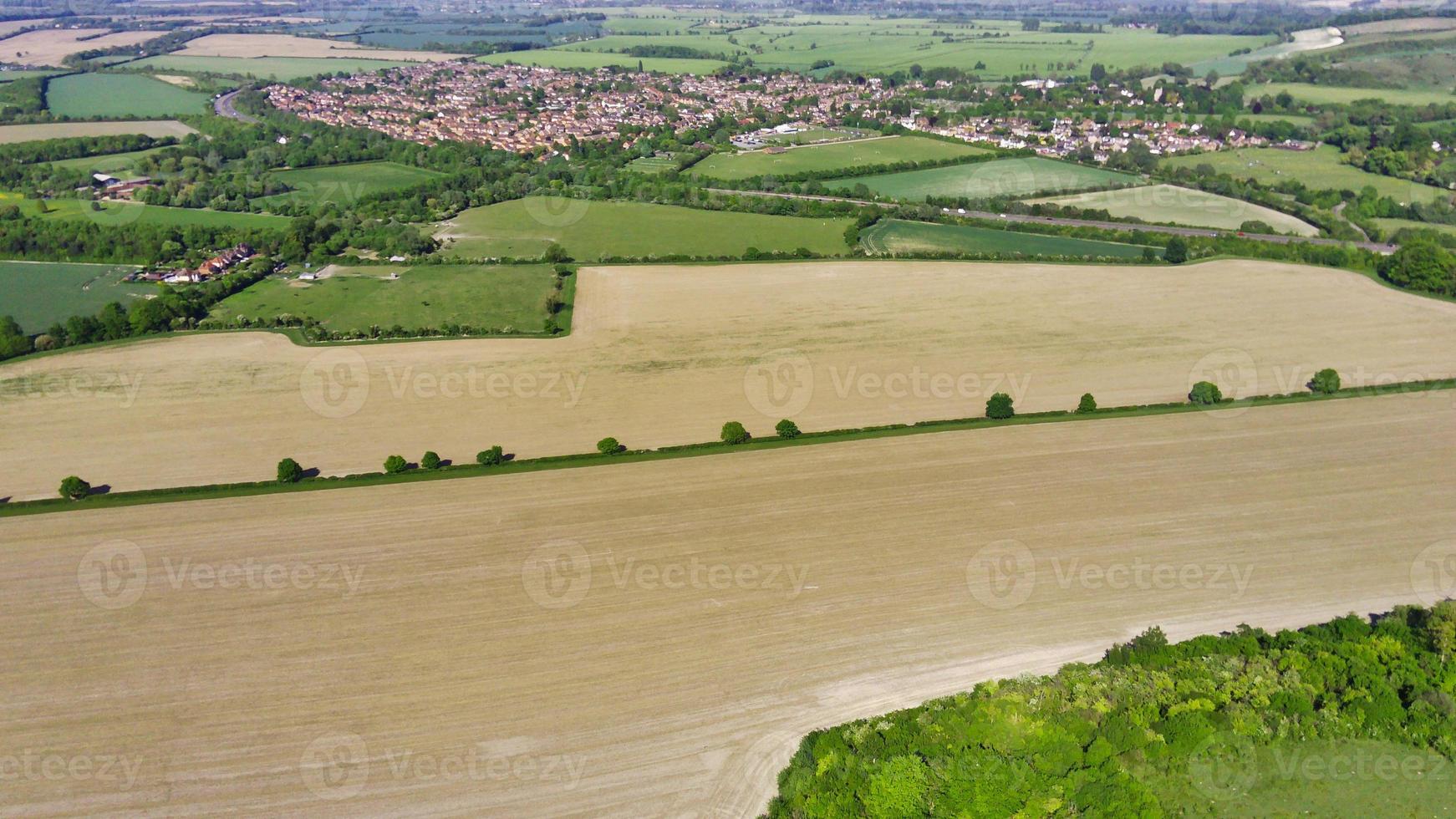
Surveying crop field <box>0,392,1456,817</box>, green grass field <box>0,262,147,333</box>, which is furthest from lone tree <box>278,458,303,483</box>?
green grass field <box>0,262,147,333</box>

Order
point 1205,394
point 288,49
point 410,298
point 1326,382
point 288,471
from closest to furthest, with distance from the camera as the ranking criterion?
point 288,471
point 1205,394
point 1326,382
point 410,298
point 288,49

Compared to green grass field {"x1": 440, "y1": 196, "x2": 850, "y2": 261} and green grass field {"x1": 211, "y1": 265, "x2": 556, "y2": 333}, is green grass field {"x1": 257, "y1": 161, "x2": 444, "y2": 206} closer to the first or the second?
green grass field {"x1": 440, "y1": 196, "x2": 850, "y2": 261}

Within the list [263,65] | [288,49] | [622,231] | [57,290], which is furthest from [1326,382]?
[288,49]

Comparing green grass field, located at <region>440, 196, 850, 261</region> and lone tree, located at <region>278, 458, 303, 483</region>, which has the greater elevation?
green grass field, located at <region>440, 196, 850, 261</region>

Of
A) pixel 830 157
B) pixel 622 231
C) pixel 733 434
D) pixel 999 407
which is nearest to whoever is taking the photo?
pixel 733 434

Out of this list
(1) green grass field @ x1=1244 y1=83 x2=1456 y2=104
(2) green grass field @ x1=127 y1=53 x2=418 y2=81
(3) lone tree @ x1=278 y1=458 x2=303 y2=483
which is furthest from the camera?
(2) green grass field @ x1=127 y1=53 x2=418 y2=81

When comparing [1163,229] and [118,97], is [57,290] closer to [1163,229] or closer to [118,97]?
[1163,229]
